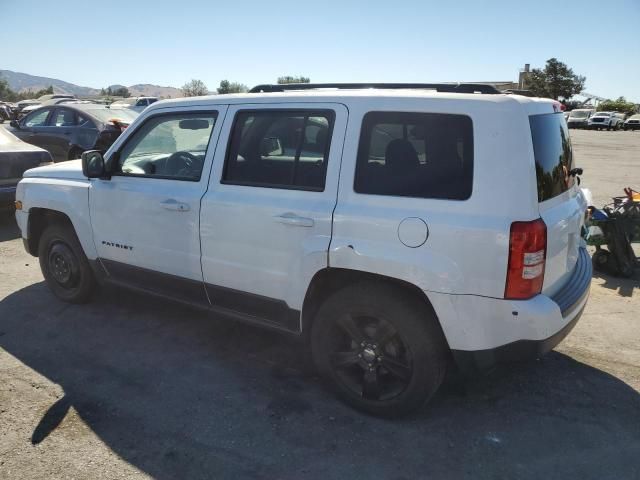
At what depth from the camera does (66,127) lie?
1077cm

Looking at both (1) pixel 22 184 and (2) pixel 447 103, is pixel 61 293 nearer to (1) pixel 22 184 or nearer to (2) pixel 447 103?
(1) pixel 22 184

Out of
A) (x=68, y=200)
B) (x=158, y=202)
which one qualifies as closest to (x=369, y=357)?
(x=158, y=202)

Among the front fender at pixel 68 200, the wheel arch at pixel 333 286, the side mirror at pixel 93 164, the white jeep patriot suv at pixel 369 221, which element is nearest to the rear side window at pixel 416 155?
the white jeep patriot suv at pixel 369 221

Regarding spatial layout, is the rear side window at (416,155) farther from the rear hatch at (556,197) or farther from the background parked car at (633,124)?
the background parked car at (633,124)

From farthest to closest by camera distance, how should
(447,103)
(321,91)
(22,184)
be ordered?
(22,184), (321,91), (447,103)

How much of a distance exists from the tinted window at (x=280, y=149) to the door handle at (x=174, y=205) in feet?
1.19

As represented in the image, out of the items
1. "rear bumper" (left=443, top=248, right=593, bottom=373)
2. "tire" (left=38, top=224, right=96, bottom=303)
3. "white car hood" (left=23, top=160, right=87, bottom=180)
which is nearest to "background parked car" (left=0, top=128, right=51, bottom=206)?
"white car hood" (left=23, top=160, right=87, bottom=180)

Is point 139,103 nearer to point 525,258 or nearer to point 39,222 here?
point 39,222

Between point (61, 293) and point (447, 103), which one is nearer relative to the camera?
point (447, 103)

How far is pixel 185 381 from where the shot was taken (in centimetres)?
358

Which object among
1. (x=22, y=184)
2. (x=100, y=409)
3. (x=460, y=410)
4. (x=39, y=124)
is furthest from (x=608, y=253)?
(x=39, y=124)

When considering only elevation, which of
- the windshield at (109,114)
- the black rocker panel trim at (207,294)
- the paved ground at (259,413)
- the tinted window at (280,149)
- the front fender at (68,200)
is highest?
the tinted window at (280,149)

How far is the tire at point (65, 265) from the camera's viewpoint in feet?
15.3

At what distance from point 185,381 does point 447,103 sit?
2.47 metres
